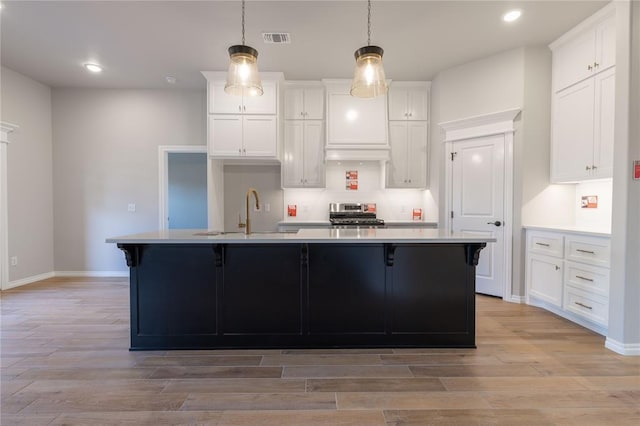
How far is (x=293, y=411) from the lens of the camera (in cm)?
176

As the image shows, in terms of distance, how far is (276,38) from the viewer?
341 centimetres

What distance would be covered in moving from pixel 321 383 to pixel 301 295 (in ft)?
2.19

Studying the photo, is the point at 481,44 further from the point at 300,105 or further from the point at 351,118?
the point at 300,105

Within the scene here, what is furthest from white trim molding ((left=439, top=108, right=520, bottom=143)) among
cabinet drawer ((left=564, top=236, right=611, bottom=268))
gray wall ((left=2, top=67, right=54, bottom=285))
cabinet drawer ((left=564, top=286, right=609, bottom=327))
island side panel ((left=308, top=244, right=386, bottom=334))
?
gray wall ((left=2, top=67, right=54, bottom=285))

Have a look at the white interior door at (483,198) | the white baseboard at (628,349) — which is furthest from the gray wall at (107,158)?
the white baseboard at (628,349)

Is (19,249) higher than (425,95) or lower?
lower

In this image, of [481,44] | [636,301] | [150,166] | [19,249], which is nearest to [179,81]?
[150,166]

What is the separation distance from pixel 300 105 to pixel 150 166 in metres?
2.51

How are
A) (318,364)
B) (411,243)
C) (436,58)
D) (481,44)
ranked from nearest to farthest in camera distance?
(318,364) → (411,243) → (481,44) → (436,58)

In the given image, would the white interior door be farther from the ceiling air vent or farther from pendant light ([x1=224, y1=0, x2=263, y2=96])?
pendant light ([x1=224, y1=0, x2=263, y2=96])

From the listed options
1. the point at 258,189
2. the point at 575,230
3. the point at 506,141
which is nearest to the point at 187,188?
the point at 258,189

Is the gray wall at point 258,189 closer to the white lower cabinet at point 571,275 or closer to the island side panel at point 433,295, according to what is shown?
the island side panel at point 433,295

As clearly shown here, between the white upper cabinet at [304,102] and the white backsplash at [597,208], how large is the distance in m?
3.32

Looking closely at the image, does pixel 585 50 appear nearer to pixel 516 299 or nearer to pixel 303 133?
pixel 516 299
